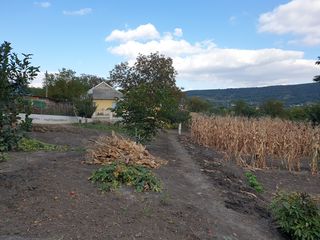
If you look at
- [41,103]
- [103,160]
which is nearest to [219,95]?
[41,103]

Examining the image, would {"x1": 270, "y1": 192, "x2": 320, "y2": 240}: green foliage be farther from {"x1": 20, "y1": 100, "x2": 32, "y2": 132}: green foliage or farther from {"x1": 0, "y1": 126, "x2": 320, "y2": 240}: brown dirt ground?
{"x1": 20, "y1": 100, "x2": 32, "y2": 132}: green foliage

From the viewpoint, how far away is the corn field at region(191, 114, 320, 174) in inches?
562

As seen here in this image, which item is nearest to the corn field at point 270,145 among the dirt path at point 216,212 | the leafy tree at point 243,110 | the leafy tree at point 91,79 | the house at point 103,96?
the dirt path at point 216,212

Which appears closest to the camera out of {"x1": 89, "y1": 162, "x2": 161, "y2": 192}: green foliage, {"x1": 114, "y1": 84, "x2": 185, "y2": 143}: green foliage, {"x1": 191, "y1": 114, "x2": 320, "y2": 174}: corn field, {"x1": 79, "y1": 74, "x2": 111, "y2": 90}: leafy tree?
{"x1": 89, "y1": 162, "x2": 161, "y2": 192}: green foliage

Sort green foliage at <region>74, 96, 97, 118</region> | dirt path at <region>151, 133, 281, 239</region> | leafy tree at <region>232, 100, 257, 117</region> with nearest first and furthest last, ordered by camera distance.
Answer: dirt path at <region>151, 133, 281, 239</region> < green foliage at <region>74, 96, 97, 118</region> < leafy tree at <region>232, 100, 257, 117</region>

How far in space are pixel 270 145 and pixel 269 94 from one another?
59078 millimetres

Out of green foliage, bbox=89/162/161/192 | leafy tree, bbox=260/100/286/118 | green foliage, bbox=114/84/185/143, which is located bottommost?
leafy tree, bbox=260/100/286/118

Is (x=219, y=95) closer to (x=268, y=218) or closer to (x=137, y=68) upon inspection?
(x=137, y=68)

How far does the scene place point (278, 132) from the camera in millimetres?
16672

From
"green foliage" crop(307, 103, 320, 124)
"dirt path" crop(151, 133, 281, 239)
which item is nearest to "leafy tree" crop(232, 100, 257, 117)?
"green foliage" crop(307, 103, 320, 124)

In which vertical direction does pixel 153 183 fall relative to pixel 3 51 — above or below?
below

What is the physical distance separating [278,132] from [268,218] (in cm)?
999

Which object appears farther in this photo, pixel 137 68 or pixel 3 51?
pixel 137 68

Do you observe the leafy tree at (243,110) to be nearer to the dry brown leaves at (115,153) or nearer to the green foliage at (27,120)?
the dry brown leaves at (115,153)
